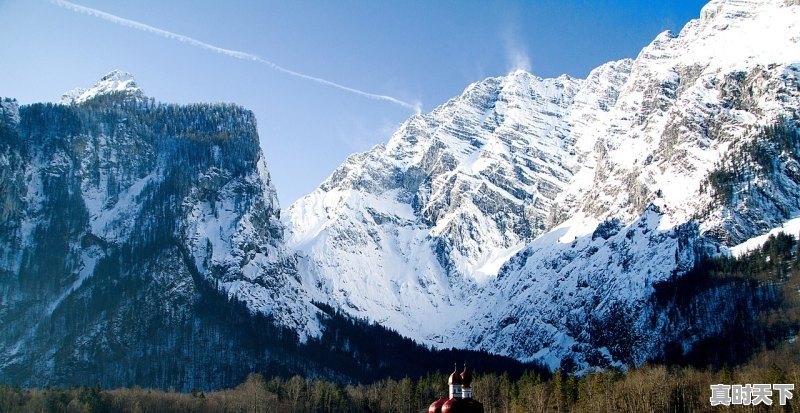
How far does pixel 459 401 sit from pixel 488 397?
125022mm

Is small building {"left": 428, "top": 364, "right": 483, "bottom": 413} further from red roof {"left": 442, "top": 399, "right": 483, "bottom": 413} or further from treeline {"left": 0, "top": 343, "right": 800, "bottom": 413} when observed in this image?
treeline {"left": 0, "top": 343, "right": 800, "bottom": 413}

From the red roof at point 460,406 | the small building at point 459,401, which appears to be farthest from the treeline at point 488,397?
the red roof at point 460,406

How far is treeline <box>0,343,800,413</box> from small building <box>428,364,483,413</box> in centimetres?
8152

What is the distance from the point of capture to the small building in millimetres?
67875

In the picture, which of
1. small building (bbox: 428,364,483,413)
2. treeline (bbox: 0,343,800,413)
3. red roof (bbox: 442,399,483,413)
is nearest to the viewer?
red roof (bbox: 442,399,483,413)

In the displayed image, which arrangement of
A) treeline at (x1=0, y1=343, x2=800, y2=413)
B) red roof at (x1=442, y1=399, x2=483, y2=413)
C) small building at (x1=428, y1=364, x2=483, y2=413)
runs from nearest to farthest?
red roof at (x1=442, y1=399, x2=483, y2=413) < small building at (x1=428, y1=364, x2=483, y2=413) < treeline at (x1=0, y1=343, x2=800, y2=413)

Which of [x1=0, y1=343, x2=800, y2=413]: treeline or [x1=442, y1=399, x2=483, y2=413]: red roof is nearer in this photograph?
[x1=442, y1=399, x2=483, y2=413]: red roof

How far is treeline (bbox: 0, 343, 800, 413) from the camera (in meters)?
151

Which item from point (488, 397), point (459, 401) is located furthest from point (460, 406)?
point (488, 397)

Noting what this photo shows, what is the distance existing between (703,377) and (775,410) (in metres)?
40.8

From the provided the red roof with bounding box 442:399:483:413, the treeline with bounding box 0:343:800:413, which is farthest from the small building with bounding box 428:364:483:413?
the treeline with bounding box 0:343:800:413

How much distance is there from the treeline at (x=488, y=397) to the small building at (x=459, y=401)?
8152cm

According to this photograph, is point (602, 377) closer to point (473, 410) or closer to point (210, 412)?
point (210, 412)

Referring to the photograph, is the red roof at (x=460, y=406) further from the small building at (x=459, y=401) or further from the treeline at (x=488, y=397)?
the treeline at (x=488, y=397)
